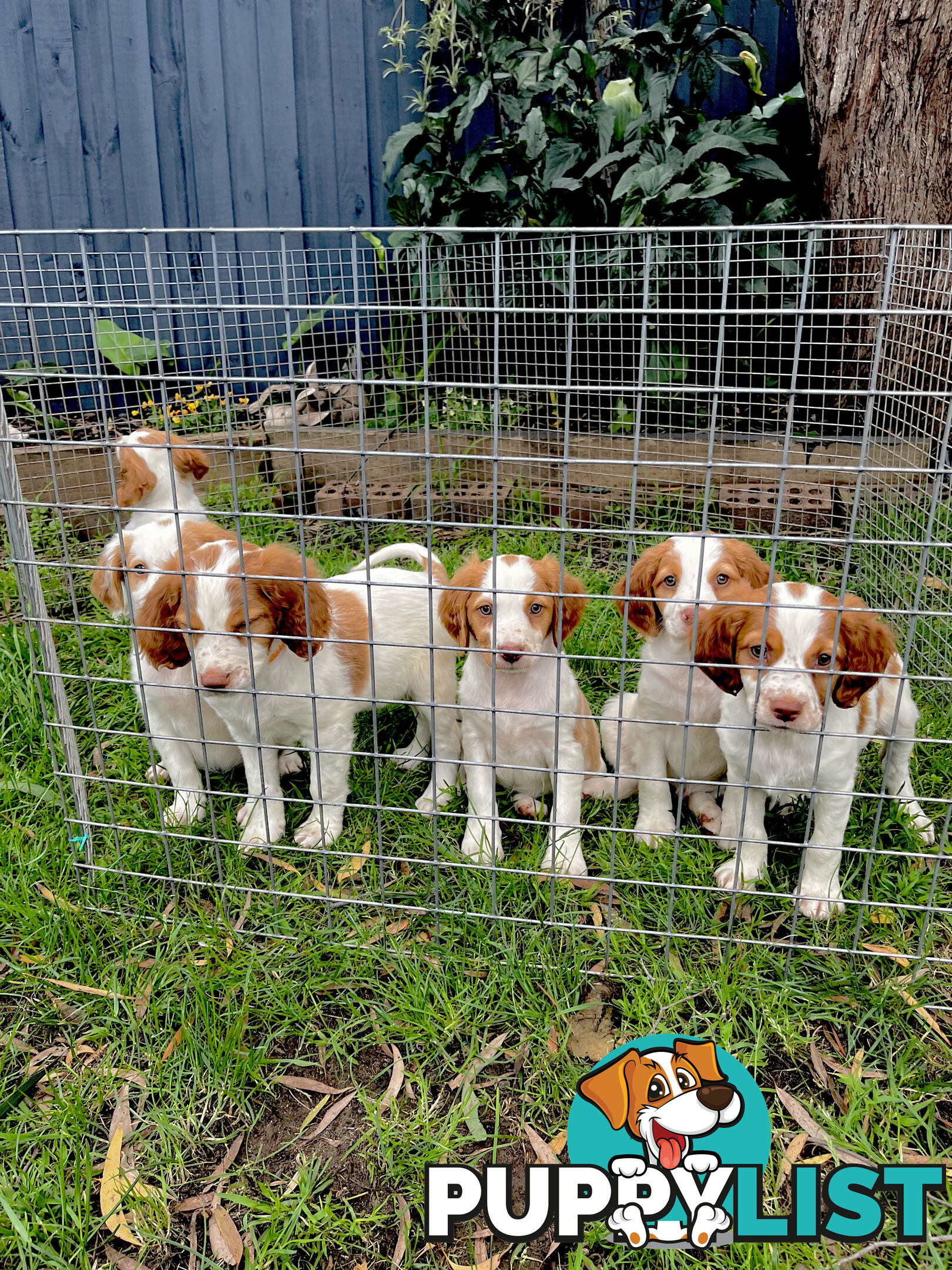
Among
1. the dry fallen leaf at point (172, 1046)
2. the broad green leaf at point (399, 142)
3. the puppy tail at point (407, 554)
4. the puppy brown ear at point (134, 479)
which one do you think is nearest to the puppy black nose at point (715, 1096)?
the dry fallen leaf at point (172, 1046)

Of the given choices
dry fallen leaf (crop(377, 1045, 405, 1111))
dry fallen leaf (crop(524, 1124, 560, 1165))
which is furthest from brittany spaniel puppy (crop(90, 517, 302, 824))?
dry fallen leaf (crop(524, 1124, 560, 1165))

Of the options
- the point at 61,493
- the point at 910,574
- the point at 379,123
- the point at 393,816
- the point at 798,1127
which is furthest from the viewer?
the point at 379,123

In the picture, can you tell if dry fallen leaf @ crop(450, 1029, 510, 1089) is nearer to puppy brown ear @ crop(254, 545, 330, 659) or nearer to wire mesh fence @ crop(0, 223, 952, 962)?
wire mesh fence @ crop(0, 223, 952, 962)

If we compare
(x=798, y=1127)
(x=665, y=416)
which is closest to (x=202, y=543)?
(x=798, y=1127)

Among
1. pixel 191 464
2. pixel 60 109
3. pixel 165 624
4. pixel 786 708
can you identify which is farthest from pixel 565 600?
pixel 60 109

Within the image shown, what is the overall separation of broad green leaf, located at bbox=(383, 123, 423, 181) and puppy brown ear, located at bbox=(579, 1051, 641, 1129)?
5.31 m

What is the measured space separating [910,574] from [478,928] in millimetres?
1950

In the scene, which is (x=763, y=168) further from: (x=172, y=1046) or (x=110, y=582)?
(x=172, y=1046)

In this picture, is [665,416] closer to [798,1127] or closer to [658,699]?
[658,699]

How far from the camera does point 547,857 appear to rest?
2684 mm

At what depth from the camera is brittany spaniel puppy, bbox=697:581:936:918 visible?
214cm

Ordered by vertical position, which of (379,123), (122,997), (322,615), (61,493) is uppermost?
(379,123)

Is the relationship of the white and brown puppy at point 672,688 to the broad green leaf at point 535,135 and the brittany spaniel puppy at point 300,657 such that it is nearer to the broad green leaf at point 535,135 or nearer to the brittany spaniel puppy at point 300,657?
the brittany spaniel puppy at point 300,657

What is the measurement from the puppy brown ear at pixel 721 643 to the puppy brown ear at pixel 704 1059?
2.57 feet
